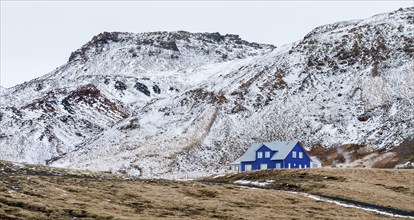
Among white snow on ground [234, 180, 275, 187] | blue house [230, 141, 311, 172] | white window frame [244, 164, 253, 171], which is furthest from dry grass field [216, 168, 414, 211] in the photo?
white window frame [244, 164, 253, 171]

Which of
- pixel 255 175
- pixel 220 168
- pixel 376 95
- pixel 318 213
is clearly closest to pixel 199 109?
pixel 220 168

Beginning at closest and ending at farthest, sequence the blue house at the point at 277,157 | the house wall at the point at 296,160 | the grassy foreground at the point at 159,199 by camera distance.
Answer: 1. the grassy foreground at the point at 159,199
2. the house wall at the point at 296,160
3. the blue house at the point at 277,157

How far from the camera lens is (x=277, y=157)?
121 meters

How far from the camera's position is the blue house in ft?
396

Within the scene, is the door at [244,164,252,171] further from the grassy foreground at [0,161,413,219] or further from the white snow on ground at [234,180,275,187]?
the grassy foreground at [0,161,413,219]

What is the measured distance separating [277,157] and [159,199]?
66.9 m

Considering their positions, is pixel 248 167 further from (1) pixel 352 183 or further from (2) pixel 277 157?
(1) pixel 352 183

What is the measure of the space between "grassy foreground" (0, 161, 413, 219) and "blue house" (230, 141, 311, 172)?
38.1m

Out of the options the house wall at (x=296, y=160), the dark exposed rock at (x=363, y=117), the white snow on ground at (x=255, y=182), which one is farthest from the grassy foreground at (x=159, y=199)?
the dark exposed rock at (x=363, y=117)

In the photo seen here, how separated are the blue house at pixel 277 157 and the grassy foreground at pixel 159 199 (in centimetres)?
3813

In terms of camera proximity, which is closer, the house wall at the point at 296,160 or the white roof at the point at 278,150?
the house wall at the point at 296,160

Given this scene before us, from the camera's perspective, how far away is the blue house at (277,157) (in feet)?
396

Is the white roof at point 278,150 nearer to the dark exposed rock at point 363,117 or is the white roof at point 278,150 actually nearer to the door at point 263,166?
the door at point 263,166

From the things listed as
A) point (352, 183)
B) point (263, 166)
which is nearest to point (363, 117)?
point (263, 166)
